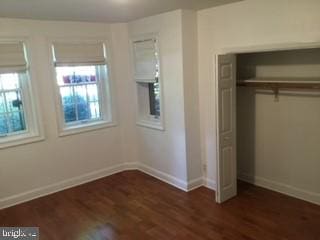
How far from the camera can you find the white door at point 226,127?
3.43 metres

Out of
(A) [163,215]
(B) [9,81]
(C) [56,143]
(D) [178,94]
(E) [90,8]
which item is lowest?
(A) [163,215]

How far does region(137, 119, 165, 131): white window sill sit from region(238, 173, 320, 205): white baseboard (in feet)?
4.53

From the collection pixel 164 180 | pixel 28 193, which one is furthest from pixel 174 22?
pixel 28 193

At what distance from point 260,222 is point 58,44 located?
11.5 feet

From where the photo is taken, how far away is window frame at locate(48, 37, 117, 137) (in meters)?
4.14

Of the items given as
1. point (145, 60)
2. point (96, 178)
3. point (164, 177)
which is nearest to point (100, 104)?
point (145, 60)

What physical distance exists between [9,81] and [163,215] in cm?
267

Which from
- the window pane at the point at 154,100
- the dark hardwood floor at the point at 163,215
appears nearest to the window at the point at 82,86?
the window pane at the point at 154,100

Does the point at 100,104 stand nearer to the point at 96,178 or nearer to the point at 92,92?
the point at 92,92

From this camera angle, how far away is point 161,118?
4270mm

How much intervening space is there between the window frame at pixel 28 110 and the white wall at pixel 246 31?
227cm

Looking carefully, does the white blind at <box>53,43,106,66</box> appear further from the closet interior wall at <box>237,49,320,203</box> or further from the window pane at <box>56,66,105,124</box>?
the closet interior wall at <box>237,49,320,203</box>

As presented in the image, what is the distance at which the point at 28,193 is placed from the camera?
4.04 m

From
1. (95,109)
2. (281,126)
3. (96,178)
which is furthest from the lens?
(95,109)
